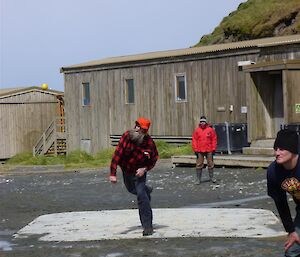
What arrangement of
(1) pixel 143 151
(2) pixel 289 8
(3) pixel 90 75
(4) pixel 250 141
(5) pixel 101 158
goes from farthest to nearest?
1. (2) pixel 289 8
2. (3) pixel 90 75
3. (5) pixel 101 158
4. (4) pixel 250 141
5. (1) pixel 143 151

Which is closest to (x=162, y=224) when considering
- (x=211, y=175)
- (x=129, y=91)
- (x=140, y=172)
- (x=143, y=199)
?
(x=143, y=199)

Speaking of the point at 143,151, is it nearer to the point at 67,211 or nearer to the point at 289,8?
the point at 67,211

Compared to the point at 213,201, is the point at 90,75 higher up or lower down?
higher up

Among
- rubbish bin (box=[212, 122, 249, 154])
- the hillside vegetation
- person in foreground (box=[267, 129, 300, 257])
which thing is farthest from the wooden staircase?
person in foreground (box=[267, 129, 300, 257])

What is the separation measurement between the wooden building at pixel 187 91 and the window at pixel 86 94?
48 mm

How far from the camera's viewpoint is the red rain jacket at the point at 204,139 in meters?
18.9

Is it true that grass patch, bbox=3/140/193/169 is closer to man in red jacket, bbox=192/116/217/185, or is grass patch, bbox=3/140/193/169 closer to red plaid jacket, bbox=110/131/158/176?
man in red jacket, bbox=192/116/217/185

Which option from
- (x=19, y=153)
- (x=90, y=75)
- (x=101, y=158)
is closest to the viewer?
(x=101, y=158)

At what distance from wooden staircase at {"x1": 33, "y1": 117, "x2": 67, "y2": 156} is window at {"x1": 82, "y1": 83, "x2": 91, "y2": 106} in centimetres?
415

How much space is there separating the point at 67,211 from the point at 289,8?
123 feet

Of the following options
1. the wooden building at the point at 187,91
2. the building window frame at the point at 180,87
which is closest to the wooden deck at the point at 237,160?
the wooden building at the point at 187,91

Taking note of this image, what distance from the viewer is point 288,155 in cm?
595

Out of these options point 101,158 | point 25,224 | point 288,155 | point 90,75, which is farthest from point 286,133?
point 90,75

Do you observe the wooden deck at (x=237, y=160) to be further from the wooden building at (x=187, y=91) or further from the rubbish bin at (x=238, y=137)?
the rubbish bin at (x=238, y=137)
